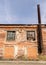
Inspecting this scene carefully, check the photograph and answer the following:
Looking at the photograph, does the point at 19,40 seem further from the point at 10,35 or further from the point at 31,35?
the point at 31,35

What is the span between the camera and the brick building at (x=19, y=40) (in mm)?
24438

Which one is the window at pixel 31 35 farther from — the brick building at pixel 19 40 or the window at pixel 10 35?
the window at pixel 10 35

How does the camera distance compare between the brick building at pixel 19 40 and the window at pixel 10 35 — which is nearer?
the brick building at pixel 19 40

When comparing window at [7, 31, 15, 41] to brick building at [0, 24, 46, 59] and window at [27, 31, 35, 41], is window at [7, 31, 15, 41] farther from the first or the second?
window at [27, 31, 35, 41]

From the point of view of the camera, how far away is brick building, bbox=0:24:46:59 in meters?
24.4

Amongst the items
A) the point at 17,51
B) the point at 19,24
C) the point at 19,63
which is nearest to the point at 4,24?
the point at 19,24

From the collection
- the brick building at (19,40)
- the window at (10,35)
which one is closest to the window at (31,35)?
the brick building at (19,40)

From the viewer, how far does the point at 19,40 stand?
25156mm

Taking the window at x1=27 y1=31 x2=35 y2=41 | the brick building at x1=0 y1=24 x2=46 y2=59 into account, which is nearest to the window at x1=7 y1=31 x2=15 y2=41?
the brick building at x1=0 y1=24 x2=46 y2=59

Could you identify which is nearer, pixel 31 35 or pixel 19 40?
pixel 19 40

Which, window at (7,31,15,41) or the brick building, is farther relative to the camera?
window at (7,31,15,41)

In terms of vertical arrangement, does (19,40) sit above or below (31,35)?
below

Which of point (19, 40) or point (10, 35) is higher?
point (10, 35)

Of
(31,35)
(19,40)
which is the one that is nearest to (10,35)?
(19,40)
